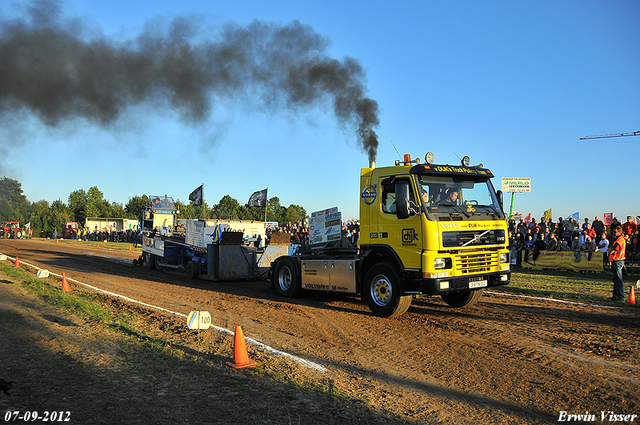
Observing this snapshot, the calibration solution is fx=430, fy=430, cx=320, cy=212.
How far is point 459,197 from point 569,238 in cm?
1287

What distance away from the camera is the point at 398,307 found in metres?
8.38

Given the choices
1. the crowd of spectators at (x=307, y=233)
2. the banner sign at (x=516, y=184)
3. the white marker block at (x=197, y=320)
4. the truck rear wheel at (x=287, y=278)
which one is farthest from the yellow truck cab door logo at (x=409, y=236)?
the banner sign at (x=516, y=184)

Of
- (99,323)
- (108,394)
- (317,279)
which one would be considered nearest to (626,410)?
(108,394)

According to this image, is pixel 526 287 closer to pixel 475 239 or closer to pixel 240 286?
pixel 475 239

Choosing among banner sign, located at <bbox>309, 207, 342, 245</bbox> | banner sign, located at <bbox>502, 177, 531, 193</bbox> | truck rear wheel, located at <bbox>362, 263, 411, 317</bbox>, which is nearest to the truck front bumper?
truck rear wheel, located at <bbox>362, 263, 411, 317</bbox>

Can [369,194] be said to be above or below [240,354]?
above

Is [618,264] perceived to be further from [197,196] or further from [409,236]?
[197,196]

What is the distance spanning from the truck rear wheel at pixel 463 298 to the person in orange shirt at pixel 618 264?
346cm

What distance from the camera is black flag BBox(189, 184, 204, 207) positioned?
20234 mm

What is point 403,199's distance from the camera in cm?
822

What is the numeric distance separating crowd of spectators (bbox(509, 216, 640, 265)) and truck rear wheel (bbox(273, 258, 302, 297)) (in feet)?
31.8

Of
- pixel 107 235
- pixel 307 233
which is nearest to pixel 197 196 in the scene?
pixel 307 233

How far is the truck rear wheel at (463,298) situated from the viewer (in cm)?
959

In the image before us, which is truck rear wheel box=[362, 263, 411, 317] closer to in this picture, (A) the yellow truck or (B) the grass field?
(A) the yellow truck
